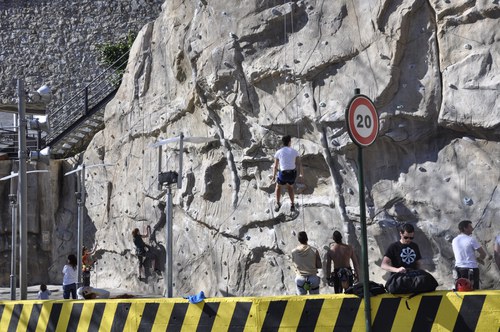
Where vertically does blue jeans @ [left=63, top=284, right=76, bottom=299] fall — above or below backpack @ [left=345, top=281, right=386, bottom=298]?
below

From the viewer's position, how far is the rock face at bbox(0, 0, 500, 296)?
1564cm

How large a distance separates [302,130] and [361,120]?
382 inches

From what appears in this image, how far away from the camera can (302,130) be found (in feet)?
58.7

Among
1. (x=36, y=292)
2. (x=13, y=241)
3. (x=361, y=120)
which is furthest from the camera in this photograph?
(x=36, y=292)

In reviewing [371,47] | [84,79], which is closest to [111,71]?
[84,79]

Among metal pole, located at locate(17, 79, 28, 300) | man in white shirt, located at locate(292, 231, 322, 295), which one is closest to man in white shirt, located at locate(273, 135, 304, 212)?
man in white shirt, located at locate(292, 231, 322, 295)

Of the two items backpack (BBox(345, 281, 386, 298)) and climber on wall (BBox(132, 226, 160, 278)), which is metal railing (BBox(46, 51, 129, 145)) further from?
backpack (BBox(345, 281, 386, 298))

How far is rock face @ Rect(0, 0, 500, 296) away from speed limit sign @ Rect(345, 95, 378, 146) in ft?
24.4

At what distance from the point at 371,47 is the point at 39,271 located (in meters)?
14.2

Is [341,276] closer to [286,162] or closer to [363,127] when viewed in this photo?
[286,162]

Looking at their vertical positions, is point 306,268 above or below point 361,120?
below

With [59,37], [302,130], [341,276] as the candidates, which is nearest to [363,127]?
[341,276]

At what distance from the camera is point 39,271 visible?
27.0 meters

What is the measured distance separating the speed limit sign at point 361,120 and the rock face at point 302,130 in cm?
744
